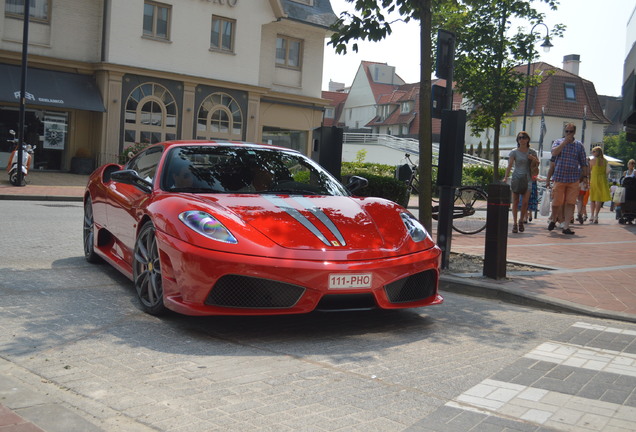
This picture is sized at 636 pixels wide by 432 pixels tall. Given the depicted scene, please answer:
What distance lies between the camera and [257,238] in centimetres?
465

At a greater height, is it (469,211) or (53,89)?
(53,89)

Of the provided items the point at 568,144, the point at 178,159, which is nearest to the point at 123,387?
the point at 178,159

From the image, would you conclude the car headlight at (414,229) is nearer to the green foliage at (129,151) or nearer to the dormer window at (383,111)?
the green foliage at (129,151)

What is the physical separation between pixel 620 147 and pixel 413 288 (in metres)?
93.8

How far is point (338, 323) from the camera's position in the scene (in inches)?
203

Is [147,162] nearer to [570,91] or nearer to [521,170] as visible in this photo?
[521,170]

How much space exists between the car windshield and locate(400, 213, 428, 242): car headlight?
2.37 ft

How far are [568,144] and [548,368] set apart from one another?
31.2 ft

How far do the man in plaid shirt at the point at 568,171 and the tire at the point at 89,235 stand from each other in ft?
28.1

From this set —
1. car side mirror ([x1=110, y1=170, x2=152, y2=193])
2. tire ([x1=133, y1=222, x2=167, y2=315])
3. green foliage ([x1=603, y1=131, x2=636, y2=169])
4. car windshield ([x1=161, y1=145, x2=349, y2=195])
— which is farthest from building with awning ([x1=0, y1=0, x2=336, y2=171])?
green foliage ([x1=603, y1=131, x2=636, y2=169])

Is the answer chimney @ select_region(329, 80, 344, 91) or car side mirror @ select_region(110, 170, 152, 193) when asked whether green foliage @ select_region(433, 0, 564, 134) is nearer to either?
car side mirror @ select_region(110, 170, 152, 193)

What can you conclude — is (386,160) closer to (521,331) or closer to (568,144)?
(568,144)

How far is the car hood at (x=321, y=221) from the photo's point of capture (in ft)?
15.7

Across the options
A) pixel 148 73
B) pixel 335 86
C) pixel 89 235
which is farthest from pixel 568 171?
pixel 335 86
